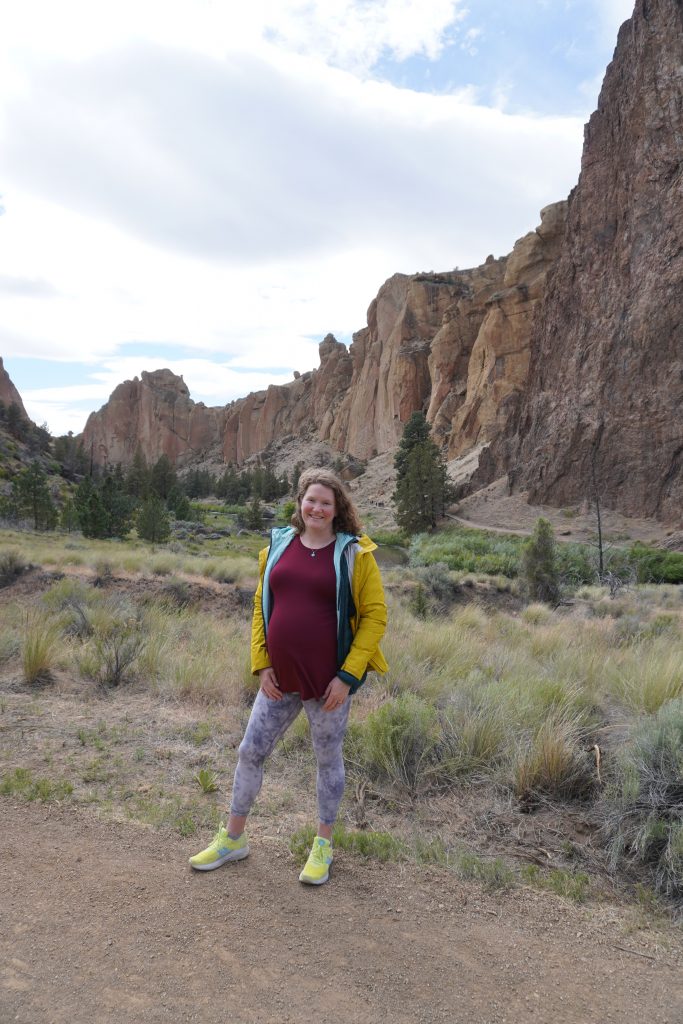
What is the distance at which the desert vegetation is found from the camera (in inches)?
142

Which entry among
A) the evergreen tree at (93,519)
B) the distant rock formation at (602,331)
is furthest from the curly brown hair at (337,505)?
the evergreen tree at (93,519)

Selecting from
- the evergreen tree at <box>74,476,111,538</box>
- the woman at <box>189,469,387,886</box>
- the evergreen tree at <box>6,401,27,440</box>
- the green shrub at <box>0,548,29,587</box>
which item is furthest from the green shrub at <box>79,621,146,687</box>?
the evergreen tree at <box>6,401,27,440</box>

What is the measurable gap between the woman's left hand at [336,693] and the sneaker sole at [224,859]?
3.15ft

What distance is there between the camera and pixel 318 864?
10.8 ft

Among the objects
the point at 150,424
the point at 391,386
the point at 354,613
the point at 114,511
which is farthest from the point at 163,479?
the point at 354,613

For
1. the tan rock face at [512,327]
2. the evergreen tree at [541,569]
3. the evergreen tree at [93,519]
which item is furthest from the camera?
the tan rock face at [512,327]

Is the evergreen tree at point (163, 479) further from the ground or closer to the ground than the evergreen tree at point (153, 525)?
further from the ground

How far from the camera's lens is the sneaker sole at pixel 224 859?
10.8 ft

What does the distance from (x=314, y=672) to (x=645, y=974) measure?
1.91m

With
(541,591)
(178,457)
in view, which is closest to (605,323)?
(541,591)

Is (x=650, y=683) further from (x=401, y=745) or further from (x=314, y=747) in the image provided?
(x=314, y=747)

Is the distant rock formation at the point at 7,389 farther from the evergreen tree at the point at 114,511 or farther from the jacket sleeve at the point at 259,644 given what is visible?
the jacket sleeve at the point at 259,644

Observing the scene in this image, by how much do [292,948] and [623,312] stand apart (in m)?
45.9

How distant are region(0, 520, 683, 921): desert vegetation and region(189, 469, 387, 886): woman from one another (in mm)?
428
